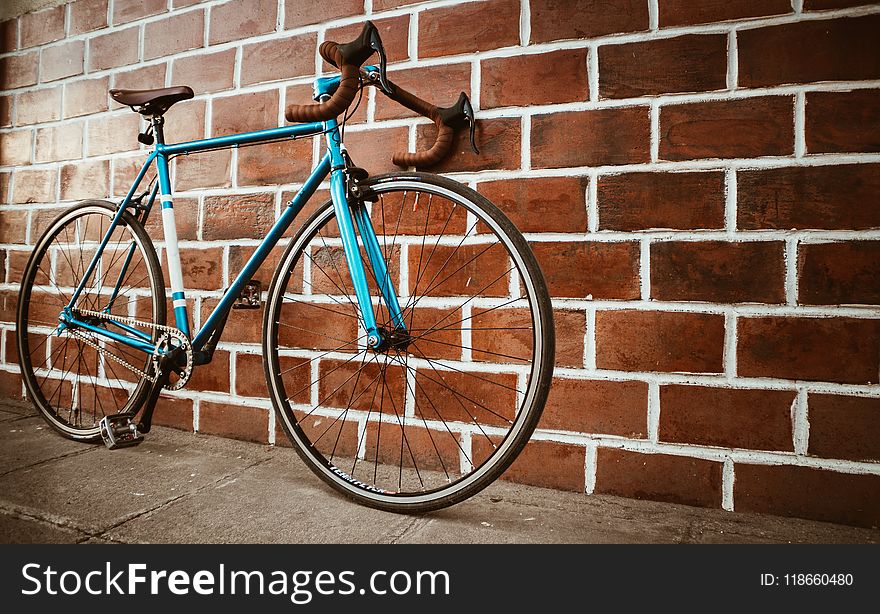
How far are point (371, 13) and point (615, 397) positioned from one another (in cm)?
134

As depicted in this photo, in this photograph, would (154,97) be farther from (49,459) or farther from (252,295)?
(49,459)

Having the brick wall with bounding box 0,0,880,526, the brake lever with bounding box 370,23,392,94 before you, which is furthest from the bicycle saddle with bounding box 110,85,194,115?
the brake lever with bounding box 370,23,392,94

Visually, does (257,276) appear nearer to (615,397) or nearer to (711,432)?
(615,397)

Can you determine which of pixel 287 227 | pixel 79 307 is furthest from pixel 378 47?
pixel 79 307

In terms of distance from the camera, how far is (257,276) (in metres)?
1.79

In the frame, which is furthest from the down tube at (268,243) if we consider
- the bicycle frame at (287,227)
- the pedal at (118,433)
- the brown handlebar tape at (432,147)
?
the pedal at (118,433)

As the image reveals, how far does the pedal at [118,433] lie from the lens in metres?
1.57

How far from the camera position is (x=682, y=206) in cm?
133

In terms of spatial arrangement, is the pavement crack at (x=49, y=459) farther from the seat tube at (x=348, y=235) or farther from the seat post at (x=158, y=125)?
the seat tube at (x=348, y=235)

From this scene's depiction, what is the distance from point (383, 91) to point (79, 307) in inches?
64.7

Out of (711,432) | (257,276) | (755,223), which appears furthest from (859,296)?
(257,276)

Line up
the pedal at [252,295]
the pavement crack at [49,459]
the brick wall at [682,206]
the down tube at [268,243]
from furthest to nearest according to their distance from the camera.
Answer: the pedal at [252,295]
the pavement crack at [49,459]
the down tube at [268,243]
the brick wall at [682,206]

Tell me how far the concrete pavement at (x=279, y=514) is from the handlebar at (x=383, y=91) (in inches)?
36.1

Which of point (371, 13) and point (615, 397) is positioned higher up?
point (371, 13)
